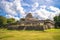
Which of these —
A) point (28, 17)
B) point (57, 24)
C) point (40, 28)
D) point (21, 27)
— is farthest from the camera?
point (28, 17)

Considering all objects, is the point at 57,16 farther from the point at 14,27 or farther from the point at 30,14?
the point at 14,27

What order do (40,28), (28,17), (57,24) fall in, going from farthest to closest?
(28,17) → (57,24) → (40,28)

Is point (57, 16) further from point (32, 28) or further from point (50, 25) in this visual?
point (32, 28)

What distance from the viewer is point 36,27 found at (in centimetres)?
3909

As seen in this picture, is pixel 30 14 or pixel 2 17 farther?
pixel 2 17

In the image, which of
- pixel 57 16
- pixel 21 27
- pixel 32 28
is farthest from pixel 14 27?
pixel 57 16

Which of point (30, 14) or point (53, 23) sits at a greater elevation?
point (30, 14)

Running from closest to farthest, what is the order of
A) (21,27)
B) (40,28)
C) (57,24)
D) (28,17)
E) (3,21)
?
(40,28)
(21,27)
(57,24)
(28,17)
(3,21)

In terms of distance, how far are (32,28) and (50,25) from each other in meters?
12.0

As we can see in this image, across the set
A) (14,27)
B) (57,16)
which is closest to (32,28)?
(14,27)

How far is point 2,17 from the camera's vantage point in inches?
2584

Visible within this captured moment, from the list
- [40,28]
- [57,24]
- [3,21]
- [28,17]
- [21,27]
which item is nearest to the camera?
[40,28]

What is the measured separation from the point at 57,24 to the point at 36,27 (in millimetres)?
12389

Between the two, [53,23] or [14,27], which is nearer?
[14,27]
